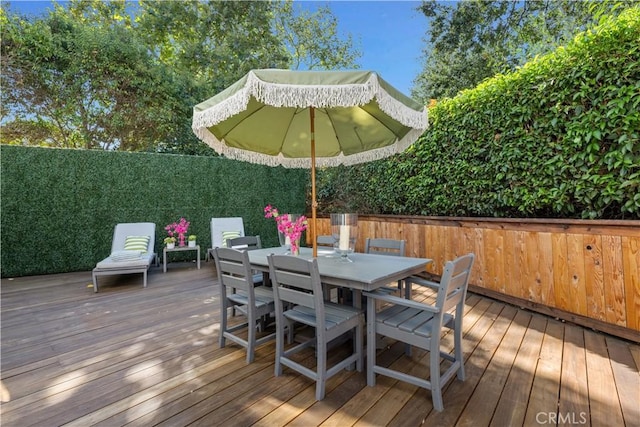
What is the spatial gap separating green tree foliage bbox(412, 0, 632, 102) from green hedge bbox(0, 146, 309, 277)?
23.6 feet

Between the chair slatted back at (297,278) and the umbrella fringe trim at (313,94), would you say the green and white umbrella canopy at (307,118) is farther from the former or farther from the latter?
the chair slatted back at (297,278)

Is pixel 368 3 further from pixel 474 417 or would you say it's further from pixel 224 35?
pixel 474 417

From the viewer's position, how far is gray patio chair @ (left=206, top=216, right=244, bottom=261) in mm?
6090

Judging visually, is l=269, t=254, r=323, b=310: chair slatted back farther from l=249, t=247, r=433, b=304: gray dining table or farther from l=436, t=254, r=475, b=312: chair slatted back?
l=436, t=254, r=475, b=312: chair slatted back

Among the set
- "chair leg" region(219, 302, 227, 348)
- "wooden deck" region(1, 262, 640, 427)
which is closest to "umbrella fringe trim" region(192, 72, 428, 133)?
"chair leg" region(219, 302, 227, 348)

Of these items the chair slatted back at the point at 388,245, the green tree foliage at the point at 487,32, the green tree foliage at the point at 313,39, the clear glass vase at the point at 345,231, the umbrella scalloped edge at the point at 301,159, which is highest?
the green tree foliage at the point at 313,39

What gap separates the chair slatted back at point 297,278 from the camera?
1.75 m

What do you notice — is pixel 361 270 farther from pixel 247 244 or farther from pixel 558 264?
pixel 558 264

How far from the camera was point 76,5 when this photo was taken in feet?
30.8

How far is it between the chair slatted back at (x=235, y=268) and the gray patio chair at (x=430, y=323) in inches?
34.6

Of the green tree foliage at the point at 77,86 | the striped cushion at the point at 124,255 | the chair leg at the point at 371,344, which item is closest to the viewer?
the chair leg at the point at 371,344
